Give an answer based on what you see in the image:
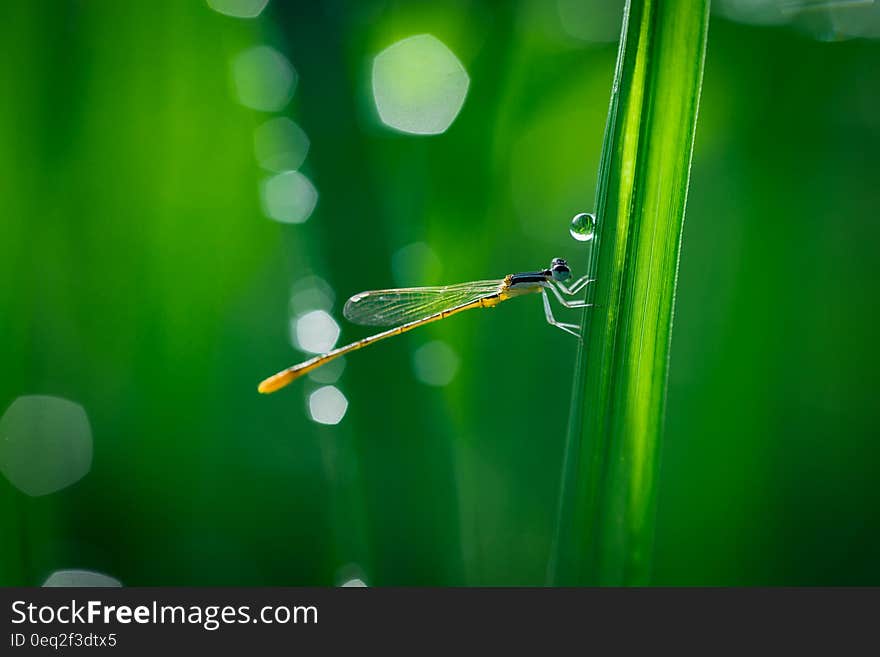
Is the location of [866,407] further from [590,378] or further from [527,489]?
[590,378]

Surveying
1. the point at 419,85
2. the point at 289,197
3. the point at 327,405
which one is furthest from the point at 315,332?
the point at 419,85

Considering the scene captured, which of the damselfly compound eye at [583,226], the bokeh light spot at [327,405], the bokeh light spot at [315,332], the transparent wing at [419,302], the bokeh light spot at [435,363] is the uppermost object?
the transparent wing at [419,302]

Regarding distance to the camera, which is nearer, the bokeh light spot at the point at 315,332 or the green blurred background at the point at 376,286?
the green blurred background at the point at 376,286

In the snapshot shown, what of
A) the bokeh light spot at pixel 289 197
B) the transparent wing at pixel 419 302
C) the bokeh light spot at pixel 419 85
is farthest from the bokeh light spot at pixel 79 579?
the bokeh light spot at pixel 419 85

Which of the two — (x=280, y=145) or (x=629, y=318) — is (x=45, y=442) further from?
(x=629, y=318)

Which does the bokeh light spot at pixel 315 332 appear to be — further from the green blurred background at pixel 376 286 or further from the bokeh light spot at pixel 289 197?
the bokeh light spot at pixel 289 197

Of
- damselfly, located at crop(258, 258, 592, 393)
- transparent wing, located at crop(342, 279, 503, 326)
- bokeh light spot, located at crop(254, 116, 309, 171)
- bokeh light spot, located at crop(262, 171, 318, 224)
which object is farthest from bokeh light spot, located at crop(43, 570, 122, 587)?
bokeh light spot, located at crop(254, 116, 309, 171)

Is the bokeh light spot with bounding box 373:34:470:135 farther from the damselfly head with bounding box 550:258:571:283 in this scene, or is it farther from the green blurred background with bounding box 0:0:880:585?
the damselfly head with bounding box 550:258:571:283
